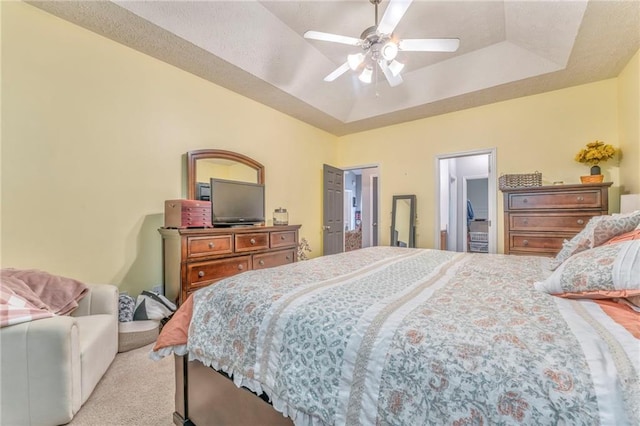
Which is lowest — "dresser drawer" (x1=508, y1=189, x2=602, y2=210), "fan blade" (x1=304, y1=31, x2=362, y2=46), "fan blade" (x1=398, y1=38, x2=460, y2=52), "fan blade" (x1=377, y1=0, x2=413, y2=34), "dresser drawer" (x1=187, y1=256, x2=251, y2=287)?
"dresser drawer" (x1=187, y1=256, x2=251, y2=287)

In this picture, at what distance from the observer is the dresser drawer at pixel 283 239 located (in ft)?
11.2

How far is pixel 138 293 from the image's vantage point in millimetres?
2758

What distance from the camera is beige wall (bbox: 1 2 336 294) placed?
2135mm

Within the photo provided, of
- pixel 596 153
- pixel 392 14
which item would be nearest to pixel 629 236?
pixel 392 14

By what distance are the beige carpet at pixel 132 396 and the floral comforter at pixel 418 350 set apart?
0.73 m

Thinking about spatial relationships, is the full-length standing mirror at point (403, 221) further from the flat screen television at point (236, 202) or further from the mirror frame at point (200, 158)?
the mirror frame at point (200, 158)

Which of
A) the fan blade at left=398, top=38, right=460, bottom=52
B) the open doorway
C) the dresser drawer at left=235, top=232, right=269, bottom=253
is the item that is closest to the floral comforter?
the dresser drawer at left=235, top=232, right=269, bottom=253

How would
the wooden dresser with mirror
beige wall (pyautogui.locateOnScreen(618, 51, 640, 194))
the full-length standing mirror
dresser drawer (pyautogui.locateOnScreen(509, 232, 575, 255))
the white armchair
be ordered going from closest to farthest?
the white armchair, the wooden dresser with mirror, beige wall (pyautogui.locateOnScreen(618, 51, 640, 194)), dresser drawer (pyautogui.locateOnScreen(509, 232, 575, 255)), the full-length standing mirror

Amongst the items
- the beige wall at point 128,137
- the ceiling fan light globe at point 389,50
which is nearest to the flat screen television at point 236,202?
the beige wall at point 128,137

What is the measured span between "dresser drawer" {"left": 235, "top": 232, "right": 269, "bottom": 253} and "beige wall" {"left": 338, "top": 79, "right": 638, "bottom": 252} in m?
2.39

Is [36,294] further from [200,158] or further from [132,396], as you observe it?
[200,158]

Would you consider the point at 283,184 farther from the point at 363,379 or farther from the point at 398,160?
the point at 363,379

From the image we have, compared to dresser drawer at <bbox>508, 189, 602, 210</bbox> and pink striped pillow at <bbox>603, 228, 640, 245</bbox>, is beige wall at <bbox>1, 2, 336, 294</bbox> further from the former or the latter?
dresser drawer at <bbox>508, 189, 602, 210</bbox>

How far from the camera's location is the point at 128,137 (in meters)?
2.70
